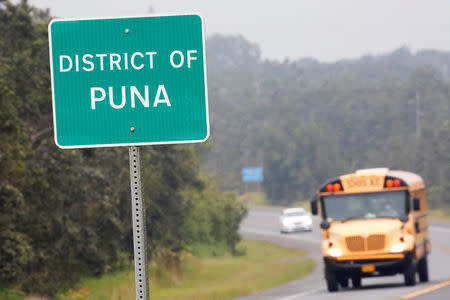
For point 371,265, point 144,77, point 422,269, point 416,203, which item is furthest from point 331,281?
point 144,77

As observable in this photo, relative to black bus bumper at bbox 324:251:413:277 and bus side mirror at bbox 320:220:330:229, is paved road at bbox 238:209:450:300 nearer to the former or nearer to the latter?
black bus bumper at bbox 324:251:413:277

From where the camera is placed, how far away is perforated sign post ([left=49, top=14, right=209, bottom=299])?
5.05 metres

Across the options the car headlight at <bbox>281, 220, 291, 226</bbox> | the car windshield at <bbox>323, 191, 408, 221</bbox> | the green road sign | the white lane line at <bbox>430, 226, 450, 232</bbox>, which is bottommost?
the white lane line at <bbox>430, 226, 450, 232</bbox>

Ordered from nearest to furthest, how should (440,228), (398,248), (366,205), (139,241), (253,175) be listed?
(139,241), (398,248), (366,205), (440,228), (253,175)

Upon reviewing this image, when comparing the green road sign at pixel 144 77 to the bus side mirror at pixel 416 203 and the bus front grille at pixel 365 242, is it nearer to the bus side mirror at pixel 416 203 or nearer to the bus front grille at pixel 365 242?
the bus front grille at pixel 365 242

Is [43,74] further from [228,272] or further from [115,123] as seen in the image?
[115,123]

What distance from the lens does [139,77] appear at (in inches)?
198

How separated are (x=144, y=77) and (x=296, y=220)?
66.2m

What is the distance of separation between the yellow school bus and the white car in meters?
46.2

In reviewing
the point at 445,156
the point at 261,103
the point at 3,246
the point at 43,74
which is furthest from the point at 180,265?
the point at 261,103

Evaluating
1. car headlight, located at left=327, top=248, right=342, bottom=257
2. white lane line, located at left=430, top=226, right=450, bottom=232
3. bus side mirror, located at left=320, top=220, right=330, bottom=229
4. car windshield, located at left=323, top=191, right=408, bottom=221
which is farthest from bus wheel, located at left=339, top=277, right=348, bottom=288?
white lane line, located at left=430, top=226, right=450, bottom=232

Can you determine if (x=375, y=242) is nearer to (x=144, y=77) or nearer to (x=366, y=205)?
(x=366, y=205)

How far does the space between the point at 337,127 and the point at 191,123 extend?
12746 centimetres

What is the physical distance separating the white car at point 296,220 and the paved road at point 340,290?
55cm
